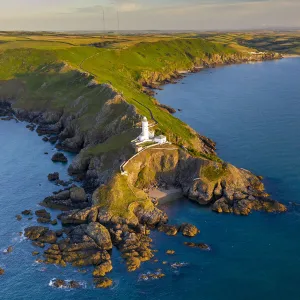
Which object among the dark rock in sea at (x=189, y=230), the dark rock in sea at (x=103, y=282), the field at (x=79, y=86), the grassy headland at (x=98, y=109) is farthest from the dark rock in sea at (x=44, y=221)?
the dark rock in sea at (x=189, y=230)

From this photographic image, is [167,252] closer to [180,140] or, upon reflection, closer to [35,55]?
[180,140]

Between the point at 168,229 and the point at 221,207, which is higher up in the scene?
the point at 221,207

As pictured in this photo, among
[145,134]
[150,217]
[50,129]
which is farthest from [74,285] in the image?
[50,129]

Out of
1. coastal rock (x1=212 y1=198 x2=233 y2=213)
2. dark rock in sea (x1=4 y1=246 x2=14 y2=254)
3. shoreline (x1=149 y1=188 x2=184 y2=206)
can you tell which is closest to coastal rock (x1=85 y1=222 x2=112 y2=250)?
dark rock in sea (x1=4 y1=246 x2=14 y2=254)

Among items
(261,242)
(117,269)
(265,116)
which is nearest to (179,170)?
(261,242)

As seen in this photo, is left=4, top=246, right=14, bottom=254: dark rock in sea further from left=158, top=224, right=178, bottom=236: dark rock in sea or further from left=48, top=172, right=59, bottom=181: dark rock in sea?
left=48, top=172, right=59, bottom=181: dark rock in sea

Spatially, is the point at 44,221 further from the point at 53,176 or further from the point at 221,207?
the point at 221,207
